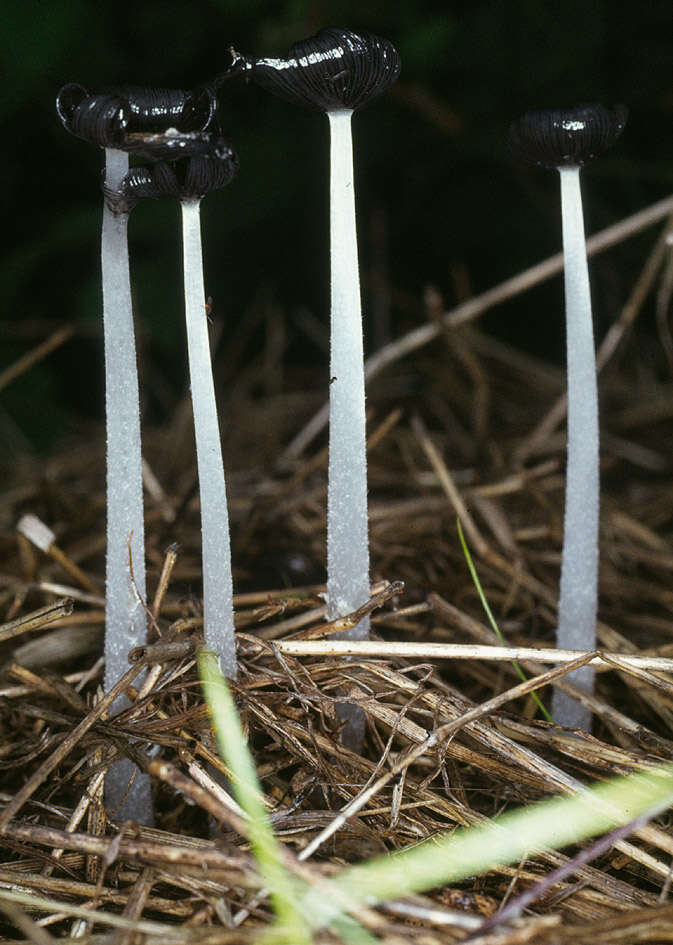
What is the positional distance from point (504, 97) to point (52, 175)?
1.59 meters

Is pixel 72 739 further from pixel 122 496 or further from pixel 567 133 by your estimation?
pixel 567 133

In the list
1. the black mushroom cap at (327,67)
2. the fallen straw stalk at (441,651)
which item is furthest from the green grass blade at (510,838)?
the black mushroom cap at (327,67)

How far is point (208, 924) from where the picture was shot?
139 centimetres

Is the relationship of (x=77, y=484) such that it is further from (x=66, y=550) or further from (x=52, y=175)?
(x=52, y=175)

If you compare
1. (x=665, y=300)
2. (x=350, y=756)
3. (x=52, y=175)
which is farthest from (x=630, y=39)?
(x=350, y=756)

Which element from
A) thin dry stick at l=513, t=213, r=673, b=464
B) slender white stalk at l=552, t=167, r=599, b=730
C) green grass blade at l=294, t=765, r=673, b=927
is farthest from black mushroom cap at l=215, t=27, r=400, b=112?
thin dry stick at l=513, t=213, r=673, b=464

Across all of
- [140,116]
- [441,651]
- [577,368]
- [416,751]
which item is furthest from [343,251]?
[416,751]

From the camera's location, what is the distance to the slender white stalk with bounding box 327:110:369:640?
160 cm

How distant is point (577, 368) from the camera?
179cm

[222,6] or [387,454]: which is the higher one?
[222,6]

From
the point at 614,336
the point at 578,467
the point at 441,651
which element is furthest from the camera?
the point at 614,336

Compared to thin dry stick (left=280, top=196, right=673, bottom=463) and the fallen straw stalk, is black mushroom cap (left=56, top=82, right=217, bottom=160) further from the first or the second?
thin dry stick (left=280, top=196, right=673, bottom=463)

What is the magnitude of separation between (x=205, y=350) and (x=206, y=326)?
0.04 m

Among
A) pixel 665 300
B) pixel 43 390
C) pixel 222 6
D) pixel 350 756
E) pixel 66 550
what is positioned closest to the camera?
pixel 350 756
